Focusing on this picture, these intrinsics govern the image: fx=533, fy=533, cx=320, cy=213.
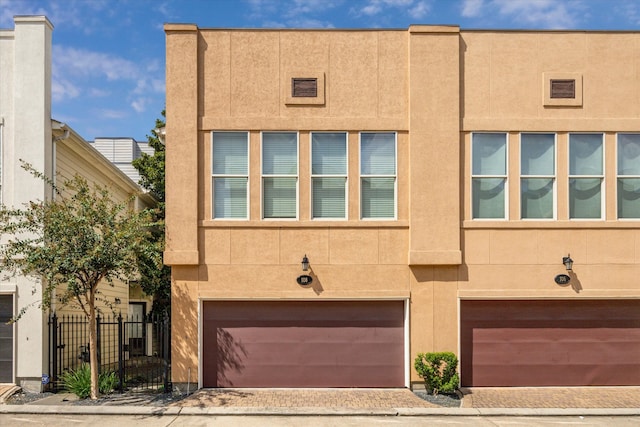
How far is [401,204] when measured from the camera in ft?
40.8

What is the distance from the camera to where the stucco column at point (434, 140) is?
12.3 meters

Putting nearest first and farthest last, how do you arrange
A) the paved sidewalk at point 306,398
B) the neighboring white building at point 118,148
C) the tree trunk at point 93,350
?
the paved sidewalk at point 306,398 → the tree trunk at point 93,350 → the neighboring white building at point 118,148

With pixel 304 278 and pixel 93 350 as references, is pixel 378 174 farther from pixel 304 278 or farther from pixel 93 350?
pixel 93 350

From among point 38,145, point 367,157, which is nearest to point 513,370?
point 367,157

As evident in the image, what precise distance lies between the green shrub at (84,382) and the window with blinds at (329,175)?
5.95 m

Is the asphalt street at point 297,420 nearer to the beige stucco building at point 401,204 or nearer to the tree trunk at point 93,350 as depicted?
the tree trunk at point 93,350

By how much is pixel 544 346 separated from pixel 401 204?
4.66 metres

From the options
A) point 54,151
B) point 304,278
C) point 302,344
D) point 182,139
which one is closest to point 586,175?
point 304,278

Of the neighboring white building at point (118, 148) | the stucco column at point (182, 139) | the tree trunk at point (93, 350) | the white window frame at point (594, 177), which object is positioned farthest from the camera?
the neighboring white building at point (118, 148)

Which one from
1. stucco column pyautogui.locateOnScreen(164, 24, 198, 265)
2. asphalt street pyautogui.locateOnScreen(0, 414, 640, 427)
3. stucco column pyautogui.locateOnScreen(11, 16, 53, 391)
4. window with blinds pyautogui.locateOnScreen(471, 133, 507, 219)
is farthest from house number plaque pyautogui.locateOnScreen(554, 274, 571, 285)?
stucco column pyautogui.locateOnScreen(11, 16, 53, 391)

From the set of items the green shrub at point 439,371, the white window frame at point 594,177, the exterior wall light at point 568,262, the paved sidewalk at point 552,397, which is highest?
the white window frame at point 594,177

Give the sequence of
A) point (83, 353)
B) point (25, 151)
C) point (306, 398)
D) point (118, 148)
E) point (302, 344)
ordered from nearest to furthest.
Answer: point (306, 398), point (25, 151), point (302, 344), point (83, 353), point (118, 148)

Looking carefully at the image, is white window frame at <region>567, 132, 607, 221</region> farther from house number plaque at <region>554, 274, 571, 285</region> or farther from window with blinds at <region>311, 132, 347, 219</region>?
window with blinds at <region>311, 132, 347, 219</region>

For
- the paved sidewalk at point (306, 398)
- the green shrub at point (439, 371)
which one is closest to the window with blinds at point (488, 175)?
the green shrub at point (439, 371)
